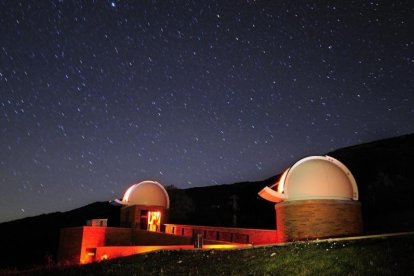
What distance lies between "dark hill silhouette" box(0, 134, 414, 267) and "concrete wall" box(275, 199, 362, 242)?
4.94m

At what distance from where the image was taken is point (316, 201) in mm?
16375

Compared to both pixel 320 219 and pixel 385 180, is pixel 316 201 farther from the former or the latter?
pixel 385 180

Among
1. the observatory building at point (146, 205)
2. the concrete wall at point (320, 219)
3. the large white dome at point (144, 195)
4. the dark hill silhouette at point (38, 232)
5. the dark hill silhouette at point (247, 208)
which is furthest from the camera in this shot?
the dark hill silhouette at point (38, 232)

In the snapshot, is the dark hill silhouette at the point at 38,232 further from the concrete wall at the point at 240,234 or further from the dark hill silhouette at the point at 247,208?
the concrete wall at the point at 240,234

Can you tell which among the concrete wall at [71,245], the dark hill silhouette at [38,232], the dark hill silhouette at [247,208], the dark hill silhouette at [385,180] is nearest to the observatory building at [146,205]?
the concrete wall at [71,245]

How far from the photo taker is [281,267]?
30.1 ft

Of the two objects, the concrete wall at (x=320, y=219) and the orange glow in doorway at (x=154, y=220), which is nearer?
the concrete wall at (x=320, y=219)

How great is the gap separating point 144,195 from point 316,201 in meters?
16.4

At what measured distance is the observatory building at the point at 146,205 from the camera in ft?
96.5

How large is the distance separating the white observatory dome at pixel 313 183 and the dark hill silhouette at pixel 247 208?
522 cm

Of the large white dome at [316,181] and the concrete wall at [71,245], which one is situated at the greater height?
the large white dome at [316,181]

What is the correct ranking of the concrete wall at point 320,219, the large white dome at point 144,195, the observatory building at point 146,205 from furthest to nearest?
the large white dome at point 144,195, the observatory building at point 146,205, the concrete wall at point 320,219

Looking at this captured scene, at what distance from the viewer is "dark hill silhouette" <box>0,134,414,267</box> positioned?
3744cm

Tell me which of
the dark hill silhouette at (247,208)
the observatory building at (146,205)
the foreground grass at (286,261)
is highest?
the dark hill silhouette at (247,208)
